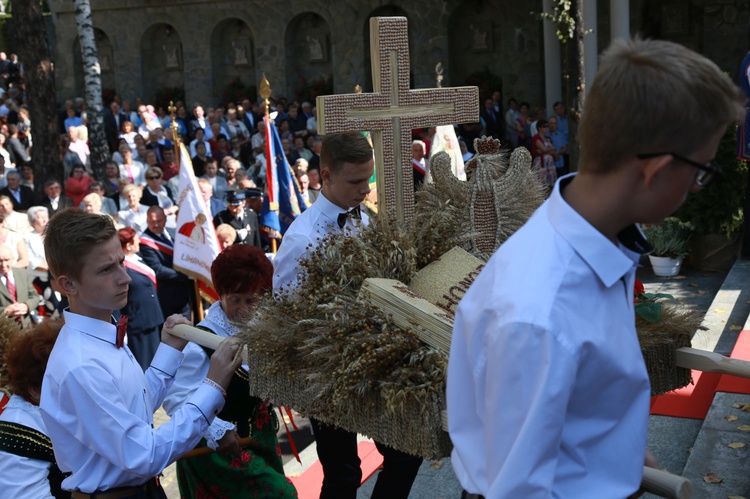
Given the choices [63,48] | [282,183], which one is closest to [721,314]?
[282,183]

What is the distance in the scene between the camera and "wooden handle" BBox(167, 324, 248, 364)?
Result: 3168 millimetres

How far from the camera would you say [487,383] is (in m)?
1.54

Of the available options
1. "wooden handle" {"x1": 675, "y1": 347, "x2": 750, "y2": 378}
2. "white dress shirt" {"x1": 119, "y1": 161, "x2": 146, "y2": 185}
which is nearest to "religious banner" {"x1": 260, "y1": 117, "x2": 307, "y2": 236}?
"white dress shirt" {"x1": 119, "y1": 161, "x2": 146, "y2": 185}

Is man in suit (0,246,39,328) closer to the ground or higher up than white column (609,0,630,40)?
closer to the ground

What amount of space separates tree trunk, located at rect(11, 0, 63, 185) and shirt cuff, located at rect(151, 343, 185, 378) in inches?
466

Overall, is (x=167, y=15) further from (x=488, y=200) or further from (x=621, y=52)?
(x=621, y=52)

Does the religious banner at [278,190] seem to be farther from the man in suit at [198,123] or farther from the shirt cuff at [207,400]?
the man in suit at [198,123]

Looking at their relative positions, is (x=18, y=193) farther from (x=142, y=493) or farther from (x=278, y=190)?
(x=142, y=493)

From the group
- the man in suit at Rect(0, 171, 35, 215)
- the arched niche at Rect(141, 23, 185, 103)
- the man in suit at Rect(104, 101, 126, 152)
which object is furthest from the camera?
the arched niche at Rect(141, 23, 185, 103)

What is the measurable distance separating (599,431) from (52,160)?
14051 mm

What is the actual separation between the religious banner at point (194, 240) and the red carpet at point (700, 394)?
4.33 m

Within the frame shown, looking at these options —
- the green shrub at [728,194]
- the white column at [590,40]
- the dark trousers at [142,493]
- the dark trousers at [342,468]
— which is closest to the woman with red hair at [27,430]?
the dark trousers at [142,493]

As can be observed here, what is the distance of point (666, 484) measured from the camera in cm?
191

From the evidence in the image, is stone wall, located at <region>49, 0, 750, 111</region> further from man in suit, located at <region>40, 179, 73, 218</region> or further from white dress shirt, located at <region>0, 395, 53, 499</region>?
white dress shirt, located at <region>0, 395, 53, 499</region>
